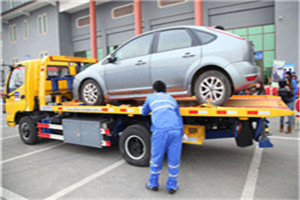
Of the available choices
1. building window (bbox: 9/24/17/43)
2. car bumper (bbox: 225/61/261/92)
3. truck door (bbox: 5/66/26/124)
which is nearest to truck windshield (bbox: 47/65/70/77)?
truck door (bbox: 5/66/26/124)

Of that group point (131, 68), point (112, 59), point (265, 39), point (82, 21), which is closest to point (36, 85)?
point (112, 59)

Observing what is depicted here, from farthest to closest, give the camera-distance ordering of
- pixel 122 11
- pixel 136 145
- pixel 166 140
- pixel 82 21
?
pixel 82 21
pixel 122 11
pixel 136 145
pixel 166 140

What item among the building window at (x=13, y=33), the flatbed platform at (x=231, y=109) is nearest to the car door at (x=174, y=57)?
the flatbed platform at (x=231, y=109)

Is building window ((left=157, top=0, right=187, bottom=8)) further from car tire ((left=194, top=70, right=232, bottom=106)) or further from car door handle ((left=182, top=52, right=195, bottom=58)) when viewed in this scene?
car tire ((left=194, top=70, right=232, bottom=106))

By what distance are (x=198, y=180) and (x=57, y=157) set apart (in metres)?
3.30

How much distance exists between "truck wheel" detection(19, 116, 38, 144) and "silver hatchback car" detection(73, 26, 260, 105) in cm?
240

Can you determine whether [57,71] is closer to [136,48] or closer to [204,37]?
[136,48]

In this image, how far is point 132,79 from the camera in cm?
454

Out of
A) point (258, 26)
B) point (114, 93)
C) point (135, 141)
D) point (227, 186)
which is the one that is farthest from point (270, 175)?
point (258, 26)

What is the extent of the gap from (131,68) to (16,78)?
12.7 feet

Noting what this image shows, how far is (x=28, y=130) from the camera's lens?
6.40 meters

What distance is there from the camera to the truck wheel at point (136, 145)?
4227 millimetres

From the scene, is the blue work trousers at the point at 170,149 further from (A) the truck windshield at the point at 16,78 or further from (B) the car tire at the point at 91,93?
(A) the truck windshield at the point at 16,78

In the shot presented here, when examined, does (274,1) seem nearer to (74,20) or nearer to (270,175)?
(270,175)
